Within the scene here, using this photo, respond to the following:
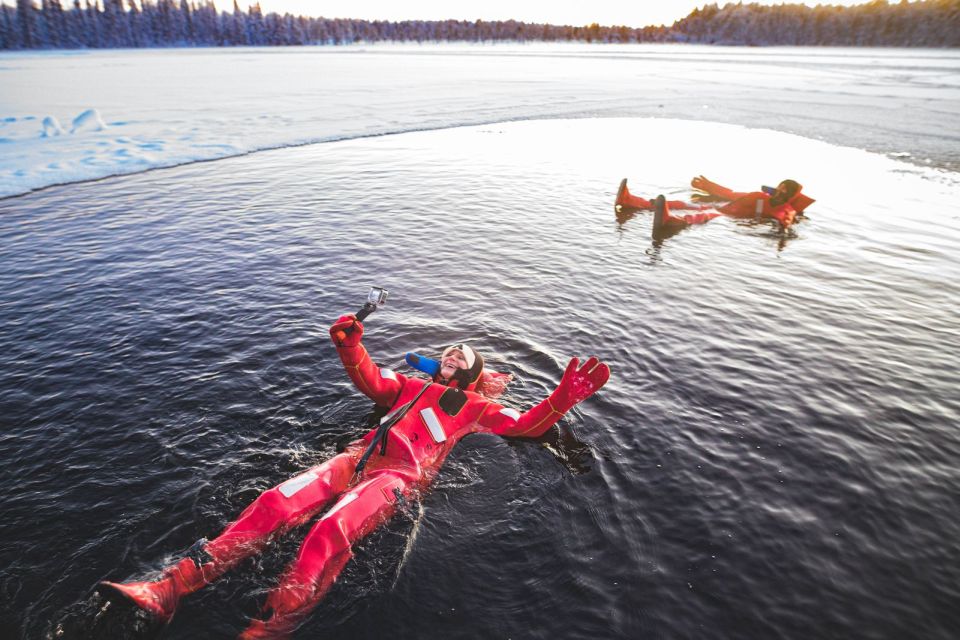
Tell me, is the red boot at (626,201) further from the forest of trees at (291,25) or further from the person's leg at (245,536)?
the forest of trees at (291,25)

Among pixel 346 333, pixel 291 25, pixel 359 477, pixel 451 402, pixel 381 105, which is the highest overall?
pixel 291 25

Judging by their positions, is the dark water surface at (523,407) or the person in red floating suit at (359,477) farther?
the dark water surface at (523,407)

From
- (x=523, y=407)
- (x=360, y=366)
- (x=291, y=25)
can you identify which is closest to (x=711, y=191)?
(x=523, y=407)

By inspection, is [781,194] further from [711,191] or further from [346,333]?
[346,333]

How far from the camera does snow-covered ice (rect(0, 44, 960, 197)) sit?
20.4m

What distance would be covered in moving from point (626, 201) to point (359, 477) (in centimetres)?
1238

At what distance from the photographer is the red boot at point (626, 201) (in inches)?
587

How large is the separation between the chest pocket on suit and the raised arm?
611mm

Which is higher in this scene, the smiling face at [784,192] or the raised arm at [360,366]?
the smiling face at [784,192]

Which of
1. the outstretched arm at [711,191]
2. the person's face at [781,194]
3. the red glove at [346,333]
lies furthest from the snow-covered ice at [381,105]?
the red glove at [346,333]

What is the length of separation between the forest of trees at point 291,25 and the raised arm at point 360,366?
112344mm

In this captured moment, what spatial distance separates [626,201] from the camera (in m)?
15.1

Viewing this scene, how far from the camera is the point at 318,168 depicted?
1997 centimetres

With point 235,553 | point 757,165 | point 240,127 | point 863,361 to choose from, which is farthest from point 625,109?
point 235,553
